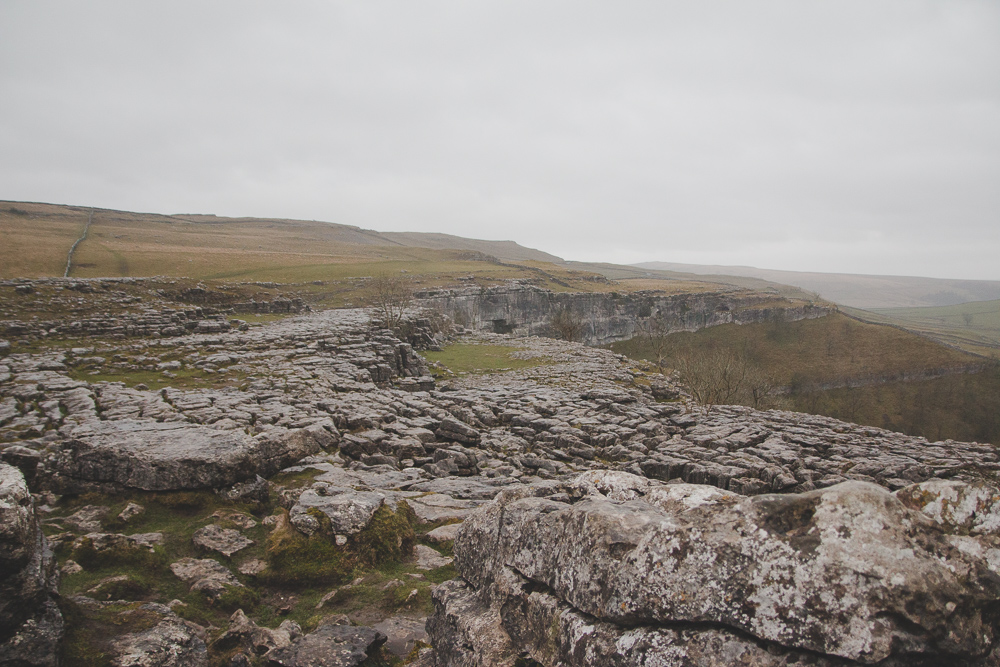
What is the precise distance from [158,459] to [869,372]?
519 feet

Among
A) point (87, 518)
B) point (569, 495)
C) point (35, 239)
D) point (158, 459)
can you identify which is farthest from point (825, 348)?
point (35, 239)

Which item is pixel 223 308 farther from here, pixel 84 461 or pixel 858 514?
pixel 858 514

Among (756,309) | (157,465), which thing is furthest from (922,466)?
(756,309)

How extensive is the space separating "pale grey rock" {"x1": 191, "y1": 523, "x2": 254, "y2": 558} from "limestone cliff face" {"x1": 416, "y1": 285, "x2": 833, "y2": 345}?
7716 centimetres

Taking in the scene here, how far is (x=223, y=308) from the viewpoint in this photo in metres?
49.1

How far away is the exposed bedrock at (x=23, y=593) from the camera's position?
16.2ft

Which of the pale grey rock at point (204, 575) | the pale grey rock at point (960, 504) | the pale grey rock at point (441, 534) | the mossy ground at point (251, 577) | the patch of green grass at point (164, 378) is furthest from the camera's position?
the patch of green grass at point (164, 378)

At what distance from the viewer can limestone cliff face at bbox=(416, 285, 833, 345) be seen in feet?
340

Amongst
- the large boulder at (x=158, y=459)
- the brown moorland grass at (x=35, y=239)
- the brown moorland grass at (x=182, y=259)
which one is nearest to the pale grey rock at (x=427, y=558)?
the large boulder at (x=158, y=459)

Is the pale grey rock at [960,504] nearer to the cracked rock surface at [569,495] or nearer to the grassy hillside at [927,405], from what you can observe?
the cracked rock surface at [569,495]

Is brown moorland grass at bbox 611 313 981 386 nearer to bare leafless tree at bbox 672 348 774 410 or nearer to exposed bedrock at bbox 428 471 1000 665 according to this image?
bare leafless tree at bbox 672 348 774 410

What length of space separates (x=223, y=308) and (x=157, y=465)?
44.1 m

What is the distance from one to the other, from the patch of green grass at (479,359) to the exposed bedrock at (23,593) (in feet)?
102

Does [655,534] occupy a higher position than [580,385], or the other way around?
[655,534]
